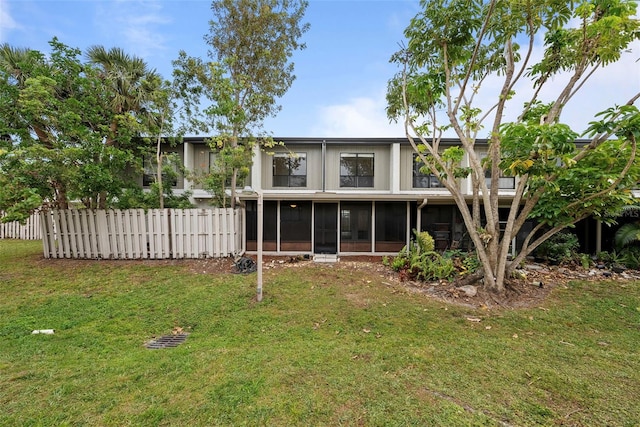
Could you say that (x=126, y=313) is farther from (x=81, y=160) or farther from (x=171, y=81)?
(x=171, y=81)

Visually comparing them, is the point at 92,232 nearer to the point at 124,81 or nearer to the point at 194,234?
the point at 194,234

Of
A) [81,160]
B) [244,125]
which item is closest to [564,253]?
[244,125]

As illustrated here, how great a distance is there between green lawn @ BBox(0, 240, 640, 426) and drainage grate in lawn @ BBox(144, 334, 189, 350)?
13cm

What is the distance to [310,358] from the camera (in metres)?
3.20

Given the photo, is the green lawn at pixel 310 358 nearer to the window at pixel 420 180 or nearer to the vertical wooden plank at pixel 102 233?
the vertical wooden plank at pixel 102 233

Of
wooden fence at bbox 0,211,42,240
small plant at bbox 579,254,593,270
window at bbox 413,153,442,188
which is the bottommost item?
small plant at bbox 579,254,593,270

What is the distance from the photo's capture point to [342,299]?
5.49 metres

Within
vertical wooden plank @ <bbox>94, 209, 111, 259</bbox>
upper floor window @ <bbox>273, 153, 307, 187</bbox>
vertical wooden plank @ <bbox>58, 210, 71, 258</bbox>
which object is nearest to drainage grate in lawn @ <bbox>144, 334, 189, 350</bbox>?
vertical wooden plank @ <bbox>94, 209, 111, 259</bbox>

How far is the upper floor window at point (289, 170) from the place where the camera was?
38.3 ft

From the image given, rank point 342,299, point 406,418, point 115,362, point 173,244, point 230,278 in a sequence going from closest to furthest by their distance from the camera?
point 406,418
point 115,362
point 342,299
point 230,278
point 173,244

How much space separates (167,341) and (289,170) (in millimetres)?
8747

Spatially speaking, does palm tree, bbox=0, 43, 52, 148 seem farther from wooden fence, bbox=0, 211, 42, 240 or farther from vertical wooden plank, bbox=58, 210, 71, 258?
wooden fence, bbox=0, 211, 42, 240

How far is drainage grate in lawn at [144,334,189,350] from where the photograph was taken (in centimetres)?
370

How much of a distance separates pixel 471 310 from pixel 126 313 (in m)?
6.28
